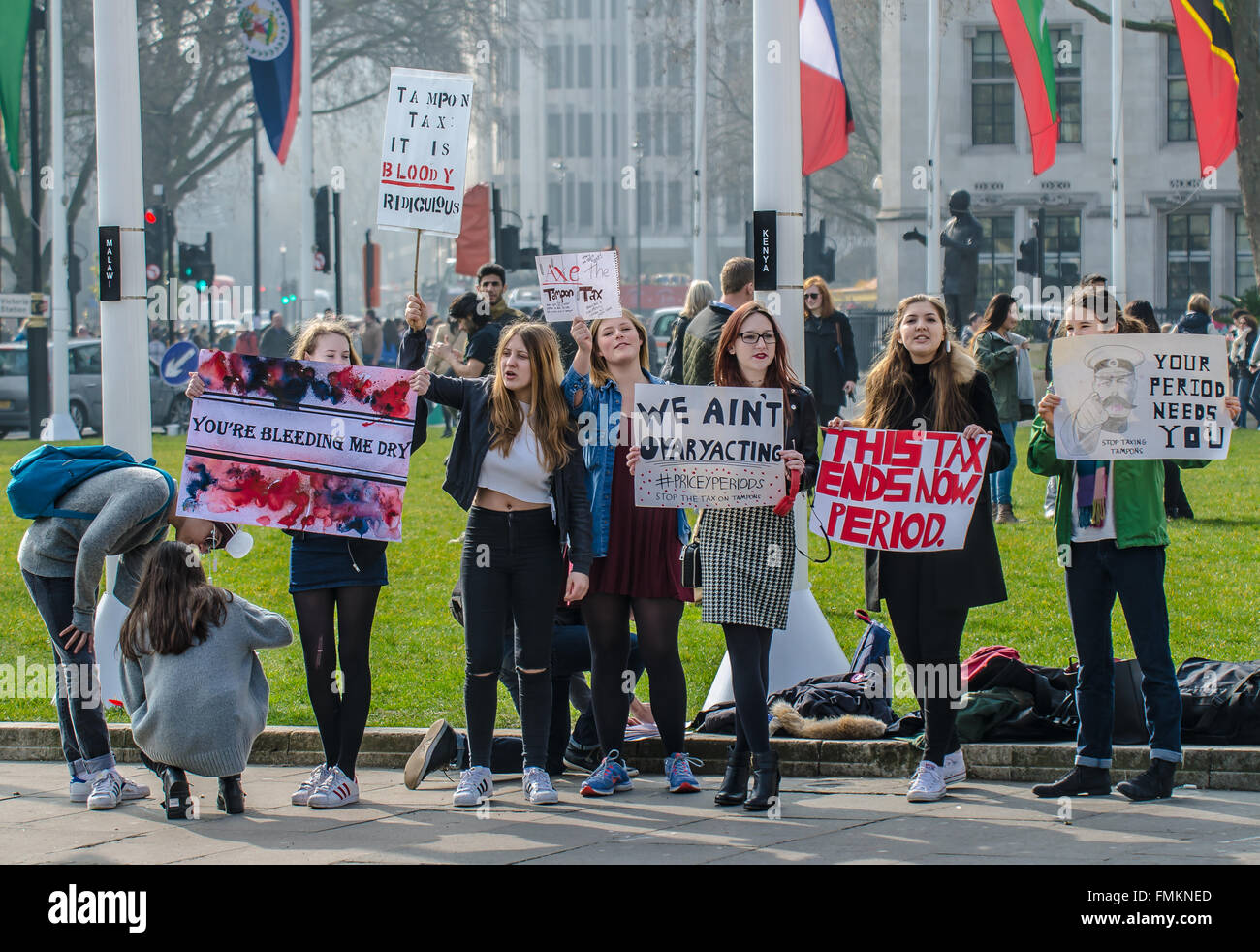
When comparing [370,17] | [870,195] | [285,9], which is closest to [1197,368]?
[285,9]

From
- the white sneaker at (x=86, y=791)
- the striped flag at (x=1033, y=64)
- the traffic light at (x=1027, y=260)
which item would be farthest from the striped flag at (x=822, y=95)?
the white sneaker at (x=86, y=791)

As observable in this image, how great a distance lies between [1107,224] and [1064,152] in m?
1.91

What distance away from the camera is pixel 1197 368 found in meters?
6.84

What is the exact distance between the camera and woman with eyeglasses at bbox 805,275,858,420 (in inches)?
510

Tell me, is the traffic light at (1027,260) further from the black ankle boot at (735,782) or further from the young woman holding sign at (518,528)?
the black ankle boot at (735,782)

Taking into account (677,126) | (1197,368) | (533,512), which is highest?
(677,126)

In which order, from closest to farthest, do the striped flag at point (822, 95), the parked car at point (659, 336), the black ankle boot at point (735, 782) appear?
the black ankle boot at point (735, 782)
the striped flag at point (822, 95)
the parked car at point (659, 336)

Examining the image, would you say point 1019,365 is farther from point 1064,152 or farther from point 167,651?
point 1064,152

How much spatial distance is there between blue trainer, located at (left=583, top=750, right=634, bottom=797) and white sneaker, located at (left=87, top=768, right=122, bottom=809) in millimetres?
1902

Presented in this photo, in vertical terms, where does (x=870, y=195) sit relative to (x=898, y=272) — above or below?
above

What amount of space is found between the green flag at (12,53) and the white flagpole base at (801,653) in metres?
11.5

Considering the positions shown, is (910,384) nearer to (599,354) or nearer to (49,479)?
(599,354)

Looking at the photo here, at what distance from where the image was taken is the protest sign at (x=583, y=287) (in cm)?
734
